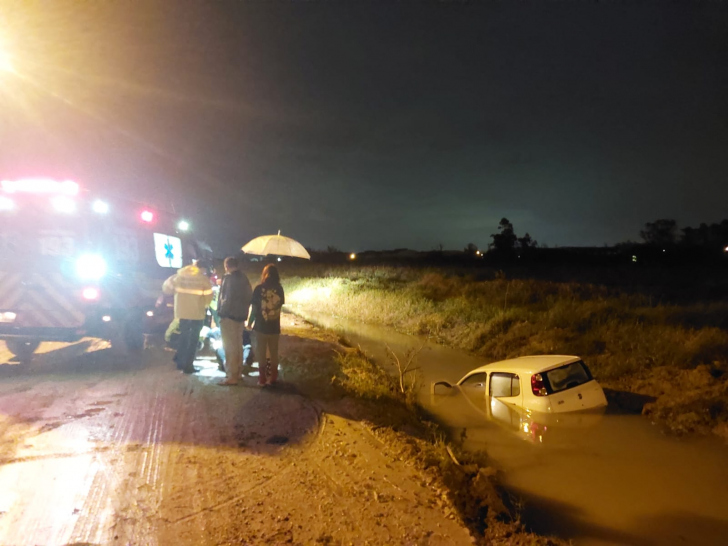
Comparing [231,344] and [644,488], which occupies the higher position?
[231,344]

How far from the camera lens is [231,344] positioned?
269 inches

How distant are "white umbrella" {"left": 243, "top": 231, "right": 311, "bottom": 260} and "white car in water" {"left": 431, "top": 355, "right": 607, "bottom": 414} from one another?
305 inches

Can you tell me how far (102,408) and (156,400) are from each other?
600 millimetres

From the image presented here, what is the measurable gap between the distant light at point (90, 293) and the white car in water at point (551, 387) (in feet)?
20.8

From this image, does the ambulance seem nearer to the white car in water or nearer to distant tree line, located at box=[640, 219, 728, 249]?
the white car in water

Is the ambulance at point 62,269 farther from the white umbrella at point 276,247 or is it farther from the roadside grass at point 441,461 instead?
the white umbrella at point 276,247

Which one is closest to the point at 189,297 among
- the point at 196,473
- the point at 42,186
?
the point at 42,186

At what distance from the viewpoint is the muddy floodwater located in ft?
13.8

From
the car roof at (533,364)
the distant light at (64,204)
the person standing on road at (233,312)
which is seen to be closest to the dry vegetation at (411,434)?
the person standing on road at (233,312)

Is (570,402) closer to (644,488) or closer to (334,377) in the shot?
(644,488)

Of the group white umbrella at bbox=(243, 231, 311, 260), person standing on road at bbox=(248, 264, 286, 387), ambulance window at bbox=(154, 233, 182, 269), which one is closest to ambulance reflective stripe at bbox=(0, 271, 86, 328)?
ambulance window at bbox=(154, 233, 182, 269)

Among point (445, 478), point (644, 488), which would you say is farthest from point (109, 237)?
point (644, 488)

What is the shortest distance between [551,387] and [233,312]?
4473 millimetres

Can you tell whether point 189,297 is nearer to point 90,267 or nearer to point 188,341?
point 188,341
